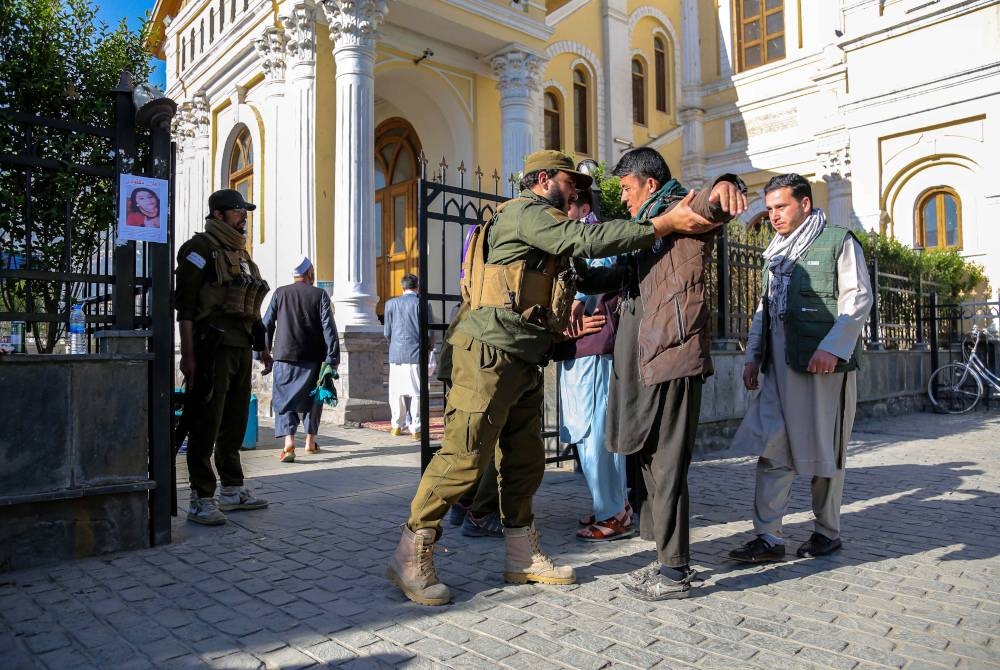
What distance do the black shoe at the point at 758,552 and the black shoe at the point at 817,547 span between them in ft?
0.56

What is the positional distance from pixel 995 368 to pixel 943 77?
258 inches

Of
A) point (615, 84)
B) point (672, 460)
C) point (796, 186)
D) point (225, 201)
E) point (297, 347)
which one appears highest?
point (615, 84)

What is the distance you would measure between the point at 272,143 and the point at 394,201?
10.4 ft

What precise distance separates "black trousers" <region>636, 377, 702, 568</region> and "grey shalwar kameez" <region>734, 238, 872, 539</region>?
834 mm

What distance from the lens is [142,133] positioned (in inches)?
167

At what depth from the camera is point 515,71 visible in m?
13.8

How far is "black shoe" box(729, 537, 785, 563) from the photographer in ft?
12.3

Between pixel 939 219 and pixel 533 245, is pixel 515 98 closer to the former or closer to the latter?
pixel 939 219

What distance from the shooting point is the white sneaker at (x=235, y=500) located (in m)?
4.84

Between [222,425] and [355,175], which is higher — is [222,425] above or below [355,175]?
below

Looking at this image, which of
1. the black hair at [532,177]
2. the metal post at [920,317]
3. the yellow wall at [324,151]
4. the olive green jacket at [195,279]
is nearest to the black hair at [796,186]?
the black hair at [532,177]

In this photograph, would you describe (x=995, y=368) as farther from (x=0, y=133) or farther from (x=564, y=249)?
(x=0, y=133)

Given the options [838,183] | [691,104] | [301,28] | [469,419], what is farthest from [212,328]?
[691,104]

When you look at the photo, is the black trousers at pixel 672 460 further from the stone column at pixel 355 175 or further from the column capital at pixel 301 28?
the column capital at pixel 301 28
